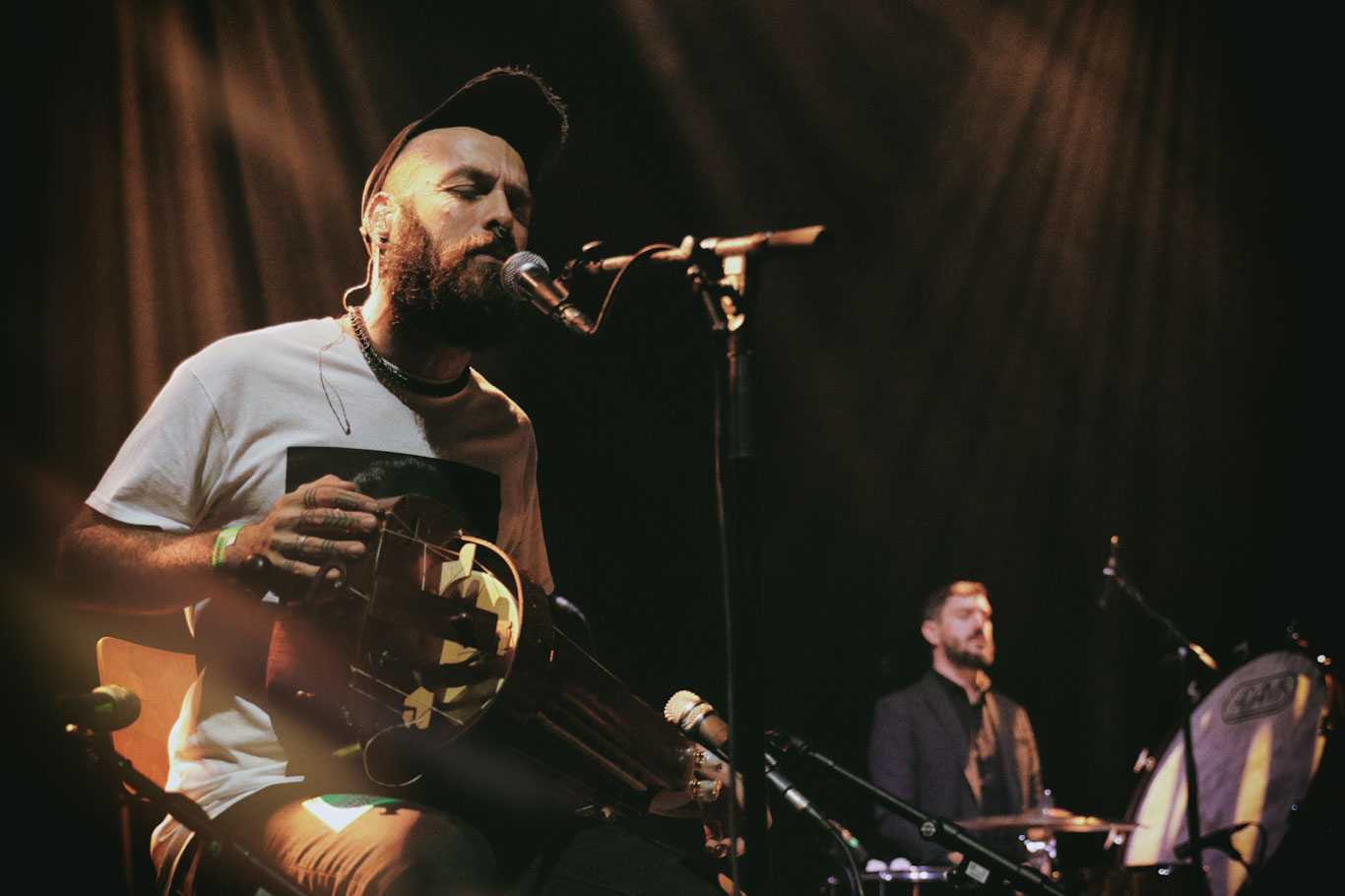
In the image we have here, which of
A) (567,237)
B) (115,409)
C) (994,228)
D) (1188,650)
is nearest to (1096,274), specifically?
(994,228)

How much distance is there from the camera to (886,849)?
561cm

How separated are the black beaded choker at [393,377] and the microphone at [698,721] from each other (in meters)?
0.97

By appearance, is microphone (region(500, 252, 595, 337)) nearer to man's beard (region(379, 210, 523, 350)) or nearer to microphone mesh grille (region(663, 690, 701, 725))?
man's beard (region(379, 210, 523, 350))

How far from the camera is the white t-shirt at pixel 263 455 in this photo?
74.7 inches

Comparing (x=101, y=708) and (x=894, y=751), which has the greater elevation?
(x=101, y=708)

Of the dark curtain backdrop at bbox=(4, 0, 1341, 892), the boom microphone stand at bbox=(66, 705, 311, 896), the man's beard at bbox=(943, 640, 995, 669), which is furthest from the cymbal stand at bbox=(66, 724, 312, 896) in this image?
the man's beard at bbox=(943, 640, 995, 669)

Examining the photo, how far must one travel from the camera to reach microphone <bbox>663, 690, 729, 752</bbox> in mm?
1960

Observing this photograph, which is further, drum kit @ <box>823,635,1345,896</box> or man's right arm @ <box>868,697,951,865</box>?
man's right arm @ <box>868,697,951,865</box>

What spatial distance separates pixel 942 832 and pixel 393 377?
1.73 m

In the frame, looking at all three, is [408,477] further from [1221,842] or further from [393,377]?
[1221,842]

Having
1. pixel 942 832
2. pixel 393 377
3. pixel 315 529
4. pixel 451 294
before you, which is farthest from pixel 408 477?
pixel 942 832

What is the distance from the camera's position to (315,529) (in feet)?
5.10

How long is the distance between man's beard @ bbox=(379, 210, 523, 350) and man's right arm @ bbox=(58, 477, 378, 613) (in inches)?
28.7

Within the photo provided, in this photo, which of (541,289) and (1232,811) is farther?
(1232,811)
